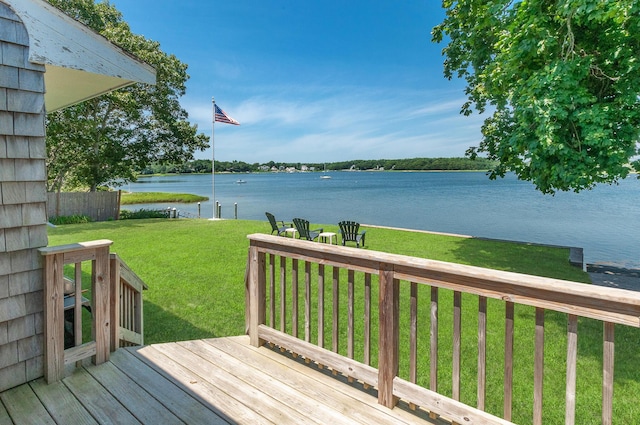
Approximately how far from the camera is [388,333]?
2090 mm

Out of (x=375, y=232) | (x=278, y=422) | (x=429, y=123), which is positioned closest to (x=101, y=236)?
(x=375, y=232)

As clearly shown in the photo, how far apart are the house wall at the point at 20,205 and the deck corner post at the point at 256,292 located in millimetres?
1429

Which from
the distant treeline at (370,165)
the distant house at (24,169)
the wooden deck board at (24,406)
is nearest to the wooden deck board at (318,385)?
the wooden deck board at (24,406)

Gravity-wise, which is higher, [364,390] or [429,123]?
[429,123]

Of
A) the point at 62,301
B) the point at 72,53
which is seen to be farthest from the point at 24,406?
the point at 72,53

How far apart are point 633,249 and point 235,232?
521 inches

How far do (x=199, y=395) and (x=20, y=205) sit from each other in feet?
5.62

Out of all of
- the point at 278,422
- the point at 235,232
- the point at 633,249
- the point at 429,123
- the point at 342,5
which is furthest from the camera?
the point at 429,123

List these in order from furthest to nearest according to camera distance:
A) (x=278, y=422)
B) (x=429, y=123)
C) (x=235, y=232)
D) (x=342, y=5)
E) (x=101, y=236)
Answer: (x=429, y=123) → (x=342, y=5) → (x=235, y=232) → (x=101, y=236) → (x=278, y=422)

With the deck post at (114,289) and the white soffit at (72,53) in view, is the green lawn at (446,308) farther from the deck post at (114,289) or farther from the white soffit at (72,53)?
the white soffit at (72,53)

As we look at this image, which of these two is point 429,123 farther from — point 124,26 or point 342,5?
point 124,26

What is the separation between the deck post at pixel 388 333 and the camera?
2076 mm

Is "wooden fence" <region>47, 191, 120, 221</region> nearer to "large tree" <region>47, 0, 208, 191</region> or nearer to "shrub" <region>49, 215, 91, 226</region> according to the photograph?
"shrub" <region>49, 215, 91, 226</region>

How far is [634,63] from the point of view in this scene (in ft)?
14.0
